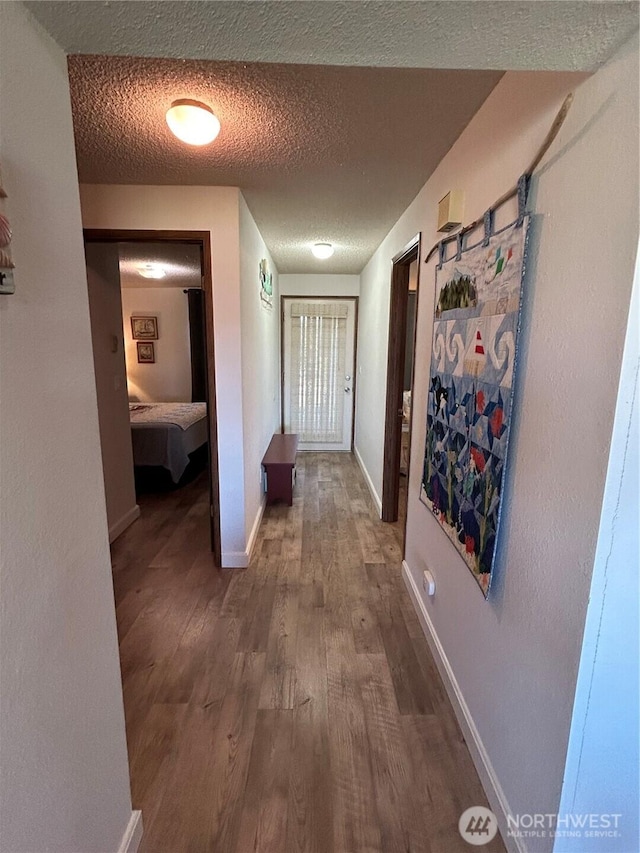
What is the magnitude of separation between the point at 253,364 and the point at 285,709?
2.18m

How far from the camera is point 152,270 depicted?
4.60 metres

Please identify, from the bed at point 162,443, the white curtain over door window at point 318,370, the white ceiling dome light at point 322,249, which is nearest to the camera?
the white ceiling dome light at point 322,249

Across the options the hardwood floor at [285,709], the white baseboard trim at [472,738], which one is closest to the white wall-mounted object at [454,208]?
the white baseboard trim at [472,738]

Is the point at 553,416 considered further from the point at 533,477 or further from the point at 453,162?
the point at 453,162

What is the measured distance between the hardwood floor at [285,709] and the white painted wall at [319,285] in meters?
3.49

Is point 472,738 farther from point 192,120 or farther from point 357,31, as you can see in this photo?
point 192,120

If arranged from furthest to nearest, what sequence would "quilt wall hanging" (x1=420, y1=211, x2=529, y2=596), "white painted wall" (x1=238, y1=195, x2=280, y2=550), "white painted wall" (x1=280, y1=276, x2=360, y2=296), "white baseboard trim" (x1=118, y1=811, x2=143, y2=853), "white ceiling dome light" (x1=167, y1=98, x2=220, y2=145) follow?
"white painted wall" (x1=280, y1=276, x2=360, y2=296) < "white painted wall" (x1=238, y1=195, x2=280, y2=550) < "white ceiling dome light" (x1=167, y1=98, x2=220, y2=145) < "quilt wall hanging" (x1=420, y1=211, x2=529, y2=596) < "white baseboard trim" (x1=118, y1=811, x2=143, y2=853)

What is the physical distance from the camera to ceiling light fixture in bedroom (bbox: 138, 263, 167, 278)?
4.42m

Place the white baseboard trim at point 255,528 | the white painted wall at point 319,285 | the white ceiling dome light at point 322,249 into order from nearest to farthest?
the white baseboard trim at point 255,528 → the white ceiling dome light at point 322,249 → the white painted wall at point 319,285

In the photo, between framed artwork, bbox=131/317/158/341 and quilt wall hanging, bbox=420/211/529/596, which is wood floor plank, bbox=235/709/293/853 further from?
framed artwork, bbox=131/317/158/341

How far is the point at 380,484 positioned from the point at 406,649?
1676 mm

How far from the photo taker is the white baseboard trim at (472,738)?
119cm

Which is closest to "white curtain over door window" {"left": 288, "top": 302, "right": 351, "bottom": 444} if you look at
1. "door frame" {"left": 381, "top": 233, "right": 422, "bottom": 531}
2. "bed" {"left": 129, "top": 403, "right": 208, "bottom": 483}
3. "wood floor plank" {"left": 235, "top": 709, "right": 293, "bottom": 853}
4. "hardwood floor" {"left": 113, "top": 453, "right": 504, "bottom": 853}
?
"bed" {"left": 129, "top": 403, "right": 208, "bottom": 483}

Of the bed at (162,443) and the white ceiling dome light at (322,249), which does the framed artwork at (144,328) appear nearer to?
the bed at (162,443)
